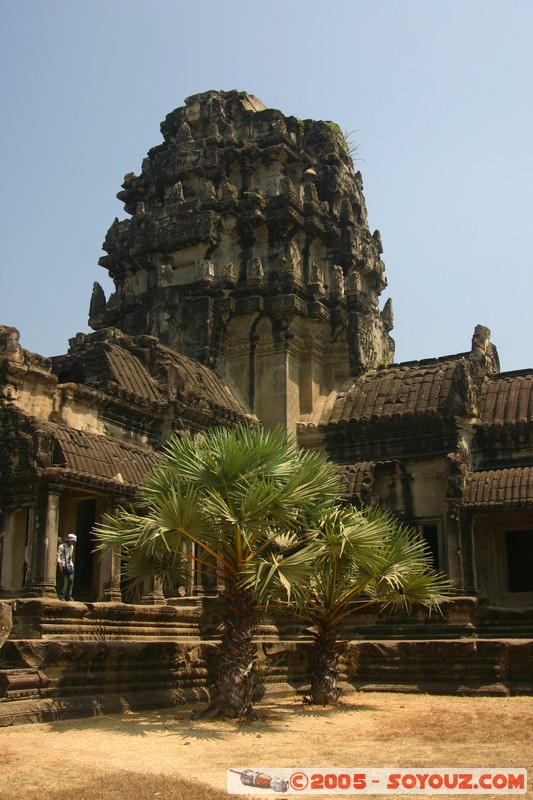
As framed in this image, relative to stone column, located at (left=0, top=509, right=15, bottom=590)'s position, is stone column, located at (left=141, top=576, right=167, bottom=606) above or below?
below

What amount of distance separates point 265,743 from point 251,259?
17615 mm

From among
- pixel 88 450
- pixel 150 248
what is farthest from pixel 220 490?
pixel 150 248

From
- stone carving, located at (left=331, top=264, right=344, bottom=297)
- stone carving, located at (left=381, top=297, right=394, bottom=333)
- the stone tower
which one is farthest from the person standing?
stone carving, located at (left=381, top=297, right=394, bottom=333)

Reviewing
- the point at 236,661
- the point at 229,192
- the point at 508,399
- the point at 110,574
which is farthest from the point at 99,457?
the point at 229,192

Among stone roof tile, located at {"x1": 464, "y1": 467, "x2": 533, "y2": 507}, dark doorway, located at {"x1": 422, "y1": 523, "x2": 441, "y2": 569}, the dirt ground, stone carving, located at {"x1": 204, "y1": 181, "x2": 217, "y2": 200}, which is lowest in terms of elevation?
the dirt ground

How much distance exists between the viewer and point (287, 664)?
1516cm

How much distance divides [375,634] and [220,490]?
778cm

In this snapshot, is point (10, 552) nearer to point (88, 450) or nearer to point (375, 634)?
point (88, 450)

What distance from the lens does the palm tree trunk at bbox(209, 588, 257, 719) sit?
11547 mm

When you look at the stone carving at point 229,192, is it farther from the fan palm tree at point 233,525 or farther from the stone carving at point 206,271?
the fan palm tree at point 233,525

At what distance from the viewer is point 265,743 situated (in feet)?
32.9

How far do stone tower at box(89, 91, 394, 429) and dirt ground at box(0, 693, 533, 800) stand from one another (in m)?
12.8

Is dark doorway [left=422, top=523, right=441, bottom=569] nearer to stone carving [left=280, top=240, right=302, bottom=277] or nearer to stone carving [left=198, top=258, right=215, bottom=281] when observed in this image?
stone carving [left=280, top=240, right=302, bottom=277]

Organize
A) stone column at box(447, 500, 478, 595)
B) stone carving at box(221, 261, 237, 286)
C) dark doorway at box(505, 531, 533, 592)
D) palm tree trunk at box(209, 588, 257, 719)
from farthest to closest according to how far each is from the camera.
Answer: stone carving at box(221, 261, 237, 286) → dark doorway at box(505, 531, 533, 592) → stone column at box(447, 500, 478, 595) → palm tree trunk at box(209, 588, 257, 719)
